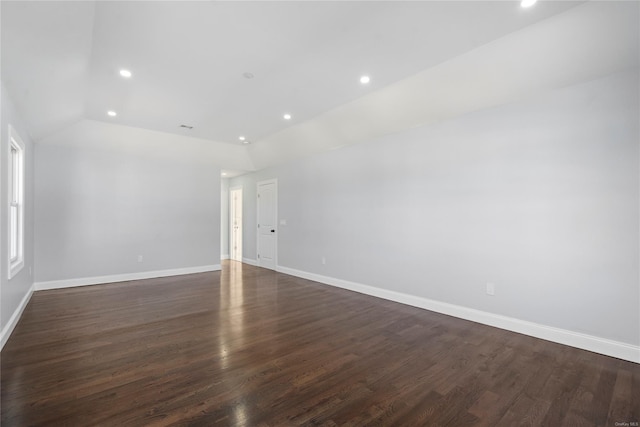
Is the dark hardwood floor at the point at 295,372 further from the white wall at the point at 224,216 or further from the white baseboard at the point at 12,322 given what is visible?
the white wall at the point at 224,216

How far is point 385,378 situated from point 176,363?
5.74 feet

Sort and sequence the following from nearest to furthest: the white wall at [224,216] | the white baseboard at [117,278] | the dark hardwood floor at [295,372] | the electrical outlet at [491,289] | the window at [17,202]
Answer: the dark hardwood floor at [295,372] → the electrical outlet at [491,289] → the window at [17,202] → the white baseboard at [117,278] → the white wall at [224,216]

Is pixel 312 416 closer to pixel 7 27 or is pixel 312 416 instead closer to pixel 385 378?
pixel 385 378

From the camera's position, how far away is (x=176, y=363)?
8.22 ft

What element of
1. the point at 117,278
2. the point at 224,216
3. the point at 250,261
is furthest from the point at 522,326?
the point at 224,216

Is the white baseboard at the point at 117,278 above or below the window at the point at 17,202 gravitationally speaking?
below

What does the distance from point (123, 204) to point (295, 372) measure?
5.20 m

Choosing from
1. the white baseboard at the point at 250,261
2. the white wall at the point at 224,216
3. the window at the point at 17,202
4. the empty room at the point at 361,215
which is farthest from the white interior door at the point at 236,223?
the window at the point at 17,202

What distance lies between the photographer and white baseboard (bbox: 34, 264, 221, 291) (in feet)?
16.5

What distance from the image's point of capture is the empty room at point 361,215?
211 centimetres

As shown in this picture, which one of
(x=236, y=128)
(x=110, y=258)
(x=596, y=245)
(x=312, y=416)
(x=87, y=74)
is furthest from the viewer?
(x=110, y=258)

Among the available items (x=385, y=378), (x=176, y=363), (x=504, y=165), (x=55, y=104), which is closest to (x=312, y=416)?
(x=385, y=378)

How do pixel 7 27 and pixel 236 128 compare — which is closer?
pixel 7 27

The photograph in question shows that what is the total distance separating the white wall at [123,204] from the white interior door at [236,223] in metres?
1.38
